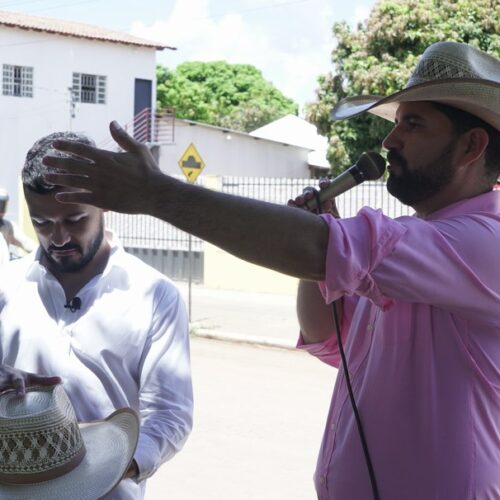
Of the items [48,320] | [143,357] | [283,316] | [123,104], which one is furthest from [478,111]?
[123,104]

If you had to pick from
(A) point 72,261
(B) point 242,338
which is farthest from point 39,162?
(B) point 242,338

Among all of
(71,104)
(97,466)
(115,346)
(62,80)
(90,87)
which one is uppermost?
(62,80)

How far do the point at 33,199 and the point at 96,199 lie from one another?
116 cm

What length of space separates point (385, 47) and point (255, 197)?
37.2ft

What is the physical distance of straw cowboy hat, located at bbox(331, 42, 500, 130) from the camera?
7.23 ft

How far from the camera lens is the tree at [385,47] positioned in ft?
70.3

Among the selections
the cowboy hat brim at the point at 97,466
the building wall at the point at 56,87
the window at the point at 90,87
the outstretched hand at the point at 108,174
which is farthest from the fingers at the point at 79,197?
the window at the point at 90,87

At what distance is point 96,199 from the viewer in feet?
5.74

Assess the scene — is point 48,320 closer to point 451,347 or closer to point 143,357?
point 143,357

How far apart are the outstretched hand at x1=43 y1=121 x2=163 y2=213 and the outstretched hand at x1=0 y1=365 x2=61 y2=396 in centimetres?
82

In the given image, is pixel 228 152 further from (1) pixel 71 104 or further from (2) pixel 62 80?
(2) pixel 62 80

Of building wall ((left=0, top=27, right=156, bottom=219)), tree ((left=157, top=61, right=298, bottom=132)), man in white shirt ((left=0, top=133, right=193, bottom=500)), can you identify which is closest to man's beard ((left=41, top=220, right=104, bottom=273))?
man in white shirt ((left=0, top=133, right=193, bottom=500))

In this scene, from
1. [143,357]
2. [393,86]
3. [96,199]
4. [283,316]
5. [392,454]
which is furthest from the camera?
[393,86]

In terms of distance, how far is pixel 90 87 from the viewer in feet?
118
